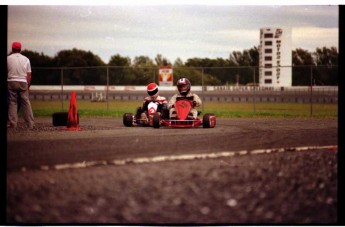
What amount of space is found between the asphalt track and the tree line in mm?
6906

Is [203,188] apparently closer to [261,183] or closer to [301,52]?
[261,183]

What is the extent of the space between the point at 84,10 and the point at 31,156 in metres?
2.51

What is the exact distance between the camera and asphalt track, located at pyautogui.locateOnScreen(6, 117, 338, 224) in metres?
5.45

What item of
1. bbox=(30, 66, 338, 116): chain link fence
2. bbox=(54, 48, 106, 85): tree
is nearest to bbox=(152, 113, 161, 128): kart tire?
bbox=(54, 48, 106, 85): tree

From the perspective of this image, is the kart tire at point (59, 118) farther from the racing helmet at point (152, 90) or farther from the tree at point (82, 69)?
the tree at point (82, 69)

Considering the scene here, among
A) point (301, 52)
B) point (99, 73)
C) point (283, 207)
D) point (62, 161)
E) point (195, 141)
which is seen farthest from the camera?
point (99, 73)

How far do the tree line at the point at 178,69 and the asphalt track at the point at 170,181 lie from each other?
691cm

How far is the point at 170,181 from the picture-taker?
20.7ft

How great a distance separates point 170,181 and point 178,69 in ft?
47.1

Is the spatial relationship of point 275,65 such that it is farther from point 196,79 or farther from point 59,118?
point 59,118

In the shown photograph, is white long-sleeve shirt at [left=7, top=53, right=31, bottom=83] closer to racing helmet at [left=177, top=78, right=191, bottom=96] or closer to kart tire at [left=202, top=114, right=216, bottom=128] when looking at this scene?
racing helmet at [left=177, top=78, right=191, bottom=96]

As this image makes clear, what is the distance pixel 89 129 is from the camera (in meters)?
12.0

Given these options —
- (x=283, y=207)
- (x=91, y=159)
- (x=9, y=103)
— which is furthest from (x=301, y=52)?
(x=283, y=207)

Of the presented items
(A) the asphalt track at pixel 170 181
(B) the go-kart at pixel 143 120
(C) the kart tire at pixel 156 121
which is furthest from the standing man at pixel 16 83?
(C) the kart tire at pixel 156 121
